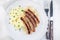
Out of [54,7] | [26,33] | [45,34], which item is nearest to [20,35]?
[26,33]

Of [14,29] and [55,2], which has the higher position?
[55,2]

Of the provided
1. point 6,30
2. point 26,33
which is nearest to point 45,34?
point 26,33

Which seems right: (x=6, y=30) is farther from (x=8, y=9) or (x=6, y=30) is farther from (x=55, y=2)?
(x=55, y=2)

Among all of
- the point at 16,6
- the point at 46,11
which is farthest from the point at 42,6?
the point at 16,6

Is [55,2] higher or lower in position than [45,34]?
higher

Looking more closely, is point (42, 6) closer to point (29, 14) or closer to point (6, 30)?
point (29, 14)
